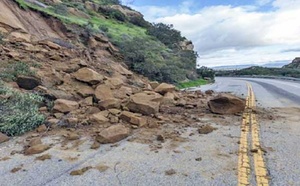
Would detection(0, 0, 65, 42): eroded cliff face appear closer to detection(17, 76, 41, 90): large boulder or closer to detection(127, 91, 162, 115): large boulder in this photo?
detection(17, 76, 41, 90): large boulder

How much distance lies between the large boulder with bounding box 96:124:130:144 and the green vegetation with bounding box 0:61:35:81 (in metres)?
4.91

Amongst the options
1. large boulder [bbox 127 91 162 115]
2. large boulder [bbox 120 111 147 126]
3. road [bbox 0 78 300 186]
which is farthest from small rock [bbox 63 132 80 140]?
large boulder [bbox 127 91 162 115]

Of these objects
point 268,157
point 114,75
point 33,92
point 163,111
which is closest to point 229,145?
point 268,157

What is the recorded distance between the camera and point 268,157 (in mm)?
4953

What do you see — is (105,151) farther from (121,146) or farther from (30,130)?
(30,130)

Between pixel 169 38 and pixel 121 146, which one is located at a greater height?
pixel 169 38

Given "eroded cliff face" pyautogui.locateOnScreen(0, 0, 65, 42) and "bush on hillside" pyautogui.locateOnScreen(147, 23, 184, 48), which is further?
"bush on hillside" pyautogui.locateOnScreen(147, 23, 184, 48)

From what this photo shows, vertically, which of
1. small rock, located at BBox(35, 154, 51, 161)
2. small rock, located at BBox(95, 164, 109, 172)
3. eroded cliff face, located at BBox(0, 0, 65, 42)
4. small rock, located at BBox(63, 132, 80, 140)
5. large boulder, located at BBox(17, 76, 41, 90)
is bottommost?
small rock, located at BBox(35, 154, 51, 161)

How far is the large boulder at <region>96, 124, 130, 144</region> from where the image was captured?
6.04 meters

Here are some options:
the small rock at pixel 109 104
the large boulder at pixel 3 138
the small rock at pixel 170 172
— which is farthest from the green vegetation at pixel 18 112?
the small rock at pixel 170 172

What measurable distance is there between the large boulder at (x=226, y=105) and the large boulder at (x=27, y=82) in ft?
18.0

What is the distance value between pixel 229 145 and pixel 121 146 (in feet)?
6.57

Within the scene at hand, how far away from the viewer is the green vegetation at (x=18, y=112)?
6.81m

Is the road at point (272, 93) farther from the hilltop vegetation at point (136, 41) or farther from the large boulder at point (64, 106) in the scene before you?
the large boulder at point (64, 106)
